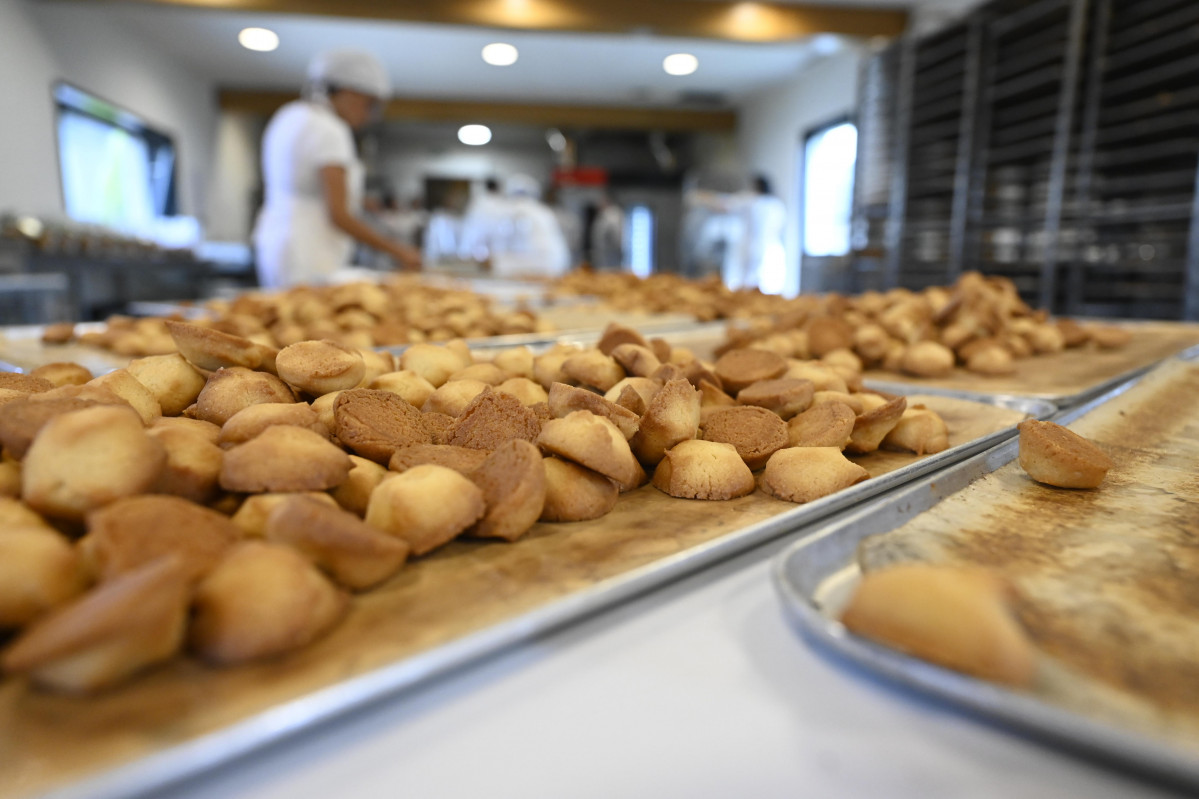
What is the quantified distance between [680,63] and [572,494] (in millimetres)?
7846

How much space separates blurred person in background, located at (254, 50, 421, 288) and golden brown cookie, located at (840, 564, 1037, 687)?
2.90 m

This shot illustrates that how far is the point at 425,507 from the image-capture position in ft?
1.47

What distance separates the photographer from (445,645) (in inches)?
13.1

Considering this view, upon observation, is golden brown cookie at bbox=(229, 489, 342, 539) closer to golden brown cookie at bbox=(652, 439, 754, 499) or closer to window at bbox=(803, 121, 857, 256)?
golden brown cookie at bbox=(652, 439, 754, 499)

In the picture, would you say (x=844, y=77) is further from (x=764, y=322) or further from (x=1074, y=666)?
(x=1074, y=666)

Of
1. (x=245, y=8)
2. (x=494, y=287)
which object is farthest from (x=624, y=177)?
(x=494, y=287)

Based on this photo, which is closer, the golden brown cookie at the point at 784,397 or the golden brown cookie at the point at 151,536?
the golden brown cookie at the point at 151,536

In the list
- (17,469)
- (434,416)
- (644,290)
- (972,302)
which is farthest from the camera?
(644,290)

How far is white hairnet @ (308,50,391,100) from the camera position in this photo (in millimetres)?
3111

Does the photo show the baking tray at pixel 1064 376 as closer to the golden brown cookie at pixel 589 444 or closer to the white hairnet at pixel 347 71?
the golden brown cookie at pixel 589 444

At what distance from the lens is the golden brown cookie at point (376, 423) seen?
56 cm

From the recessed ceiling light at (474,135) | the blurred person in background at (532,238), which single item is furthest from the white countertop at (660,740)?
the recessed ceiling light at (474,135)

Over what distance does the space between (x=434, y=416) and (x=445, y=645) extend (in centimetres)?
34

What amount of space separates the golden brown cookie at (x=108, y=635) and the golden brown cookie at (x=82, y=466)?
0.32ft
